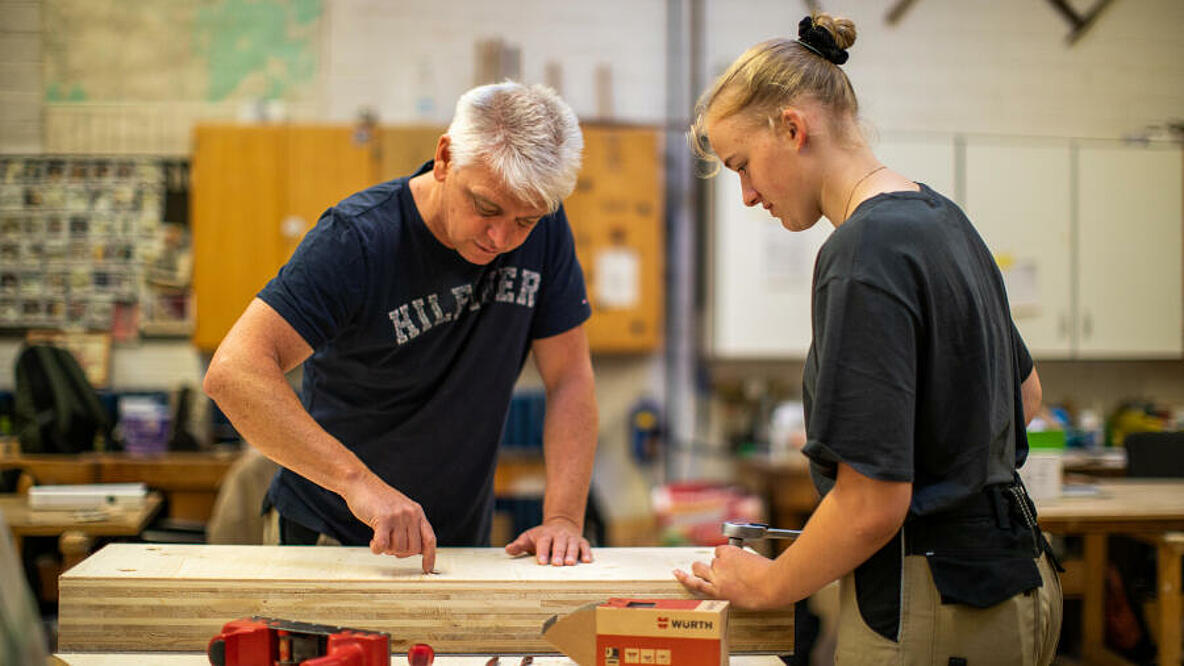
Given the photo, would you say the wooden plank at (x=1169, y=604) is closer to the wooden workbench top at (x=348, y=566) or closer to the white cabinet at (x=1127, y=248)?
the white cabinet at (x=1127, y=248)

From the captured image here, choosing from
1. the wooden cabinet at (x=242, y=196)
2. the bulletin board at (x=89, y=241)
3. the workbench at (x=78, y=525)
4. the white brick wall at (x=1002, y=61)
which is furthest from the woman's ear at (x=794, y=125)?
the bulletin board at (x=89, y=241)

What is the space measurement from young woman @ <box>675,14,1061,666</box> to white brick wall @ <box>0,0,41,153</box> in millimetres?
4638

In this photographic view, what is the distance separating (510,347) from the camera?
1.81 m

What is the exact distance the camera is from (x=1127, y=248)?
4797 millimetres

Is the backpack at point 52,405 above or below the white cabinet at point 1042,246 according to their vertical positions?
below

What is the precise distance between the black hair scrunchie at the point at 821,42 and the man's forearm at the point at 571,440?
853 millimetres

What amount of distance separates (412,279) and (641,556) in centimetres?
61

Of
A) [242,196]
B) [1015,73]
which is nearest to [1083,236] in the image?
[1015,73]

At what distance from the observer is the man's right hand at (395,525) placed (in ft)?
4.60

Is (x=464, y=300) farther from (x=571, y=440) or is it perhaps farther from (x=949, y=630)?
(x=949, y=630)

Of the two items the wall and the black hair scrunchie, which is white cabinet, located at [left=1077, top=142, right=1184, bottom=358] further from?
A: the black hair scrunchie

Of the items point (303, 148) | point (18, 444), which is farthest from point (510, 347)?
point (18, 444)

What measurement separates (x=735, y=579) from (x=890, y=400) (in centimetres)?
38

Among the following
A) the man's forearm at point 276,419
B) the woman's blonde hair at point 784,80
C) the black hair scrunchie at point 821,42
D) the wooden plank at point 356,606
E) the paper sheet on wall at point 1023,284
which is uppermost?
the black hair scrunchie at point 821,42
